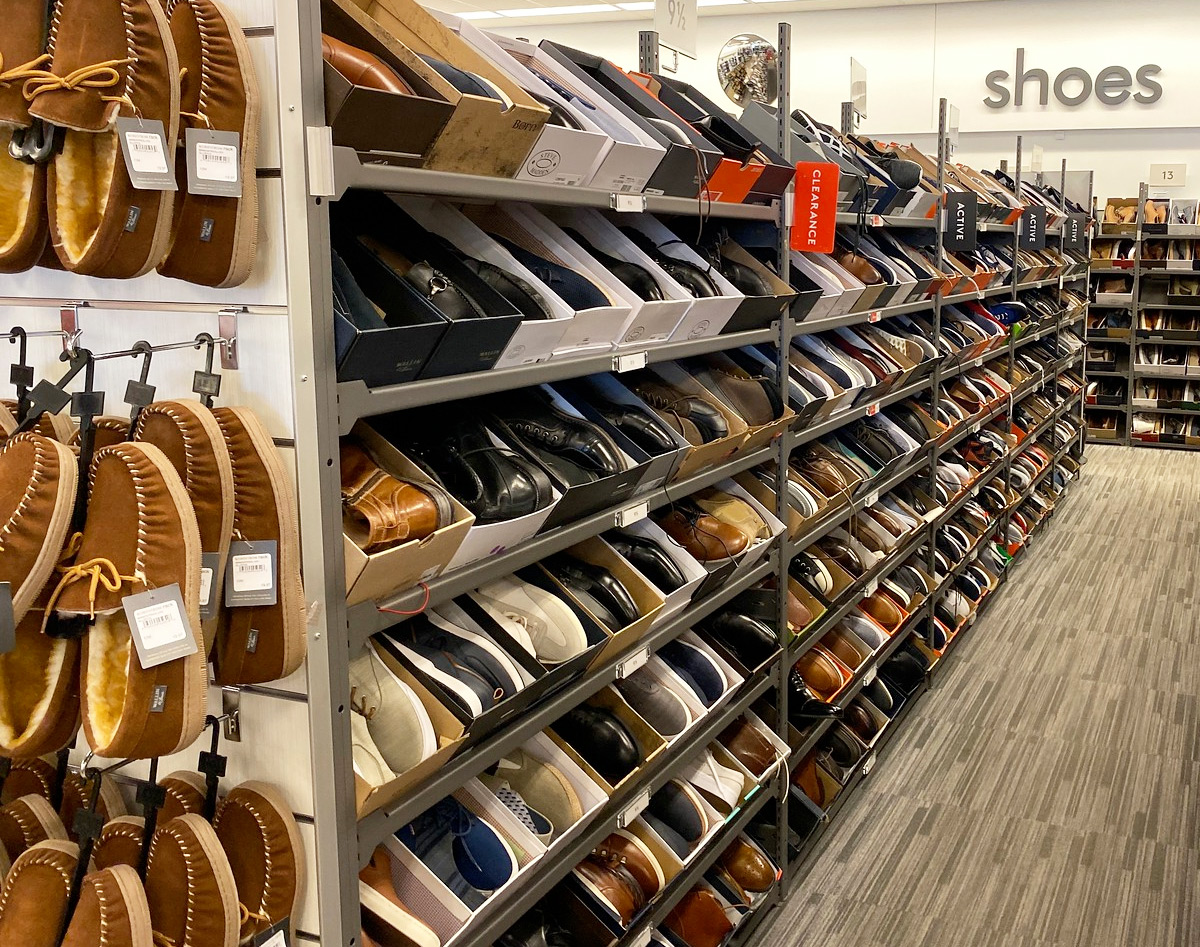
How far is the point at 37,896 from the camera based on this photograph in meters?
1.52

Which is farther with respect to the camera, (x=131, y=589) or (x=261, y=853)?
(x=261, y=853)

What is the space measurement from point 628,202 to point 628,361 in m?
0.32

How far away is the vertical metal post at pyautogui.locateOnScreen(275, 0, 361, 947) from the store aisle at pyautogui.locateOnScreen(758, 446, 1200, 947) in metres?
1.88

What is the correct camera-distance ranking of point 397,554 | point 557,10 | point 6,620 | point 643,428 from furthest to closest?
1. point 557,10
2. point 643,428
3. point 397,554
4. point 6,620

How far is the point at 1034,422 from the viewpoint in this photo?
7551mm

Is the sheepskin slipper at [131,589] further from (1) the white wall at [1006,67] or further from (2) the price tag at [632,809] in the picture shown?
(1) the white wall at [1006,67]

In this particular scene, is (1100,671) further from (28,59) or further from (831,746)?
(28,59)

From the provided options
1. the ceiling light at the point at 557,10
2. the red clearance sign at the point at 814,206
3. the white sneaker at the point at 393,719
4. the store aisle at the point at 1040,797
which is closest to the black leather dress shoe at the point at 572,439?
the white sneaker at the point at 393,719

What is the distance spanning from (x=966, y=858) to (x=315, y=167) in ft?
10.2

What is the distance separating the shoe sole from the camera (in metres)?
1.34

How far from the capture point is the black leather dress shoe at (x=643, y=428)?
2.56m

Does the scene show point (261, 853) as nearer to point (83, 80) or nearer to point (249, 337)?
point (249, 337)

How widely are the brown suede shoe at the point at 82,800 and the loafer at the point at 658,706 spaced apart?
4.05ft

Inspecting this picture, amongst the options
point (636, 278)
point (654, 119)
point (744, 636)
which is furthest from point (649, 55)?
point (744, 636)
